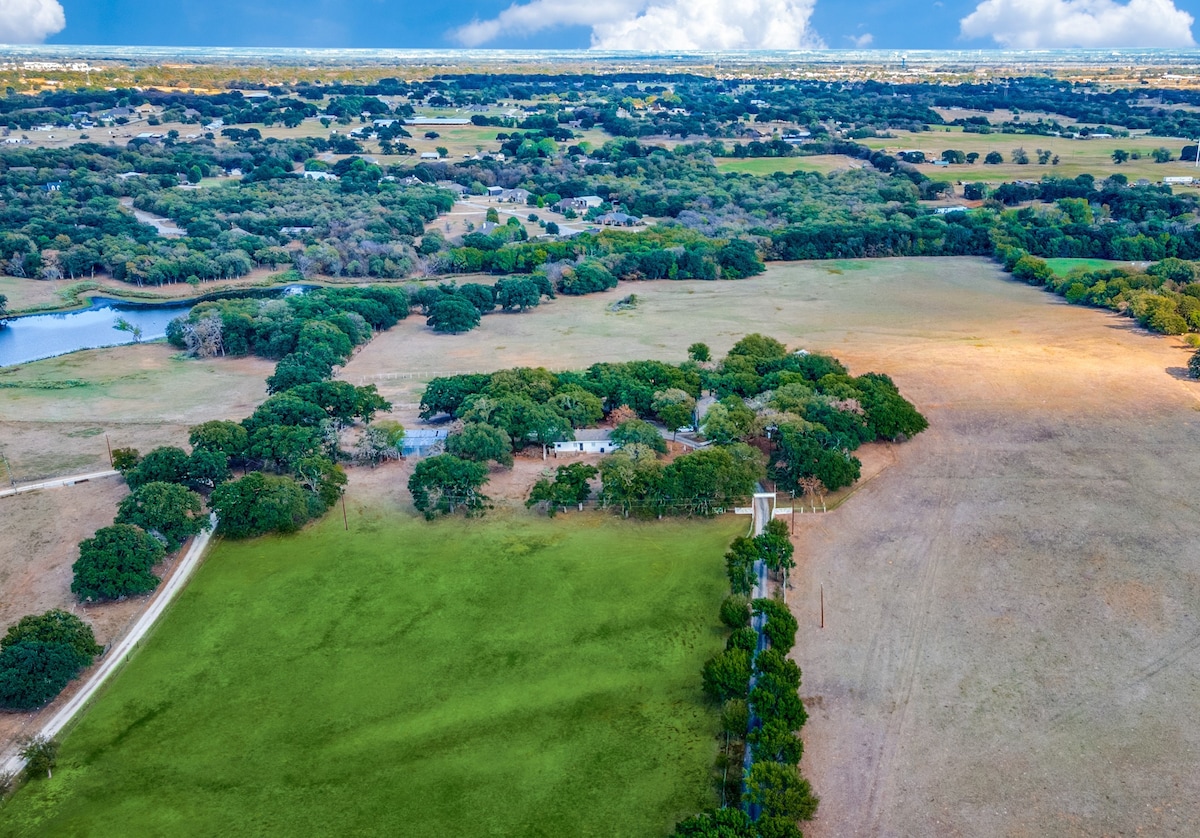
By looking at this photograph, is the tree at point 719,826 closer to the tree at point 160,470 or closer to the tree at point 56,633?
the tree at point 56,633

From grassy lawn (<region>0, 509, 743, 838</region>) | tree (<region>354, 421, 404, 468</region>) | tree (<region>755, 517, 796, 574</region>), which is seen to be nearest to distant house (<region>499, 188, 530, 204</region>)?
tree (<region>354, 421, 404, 468</region>)

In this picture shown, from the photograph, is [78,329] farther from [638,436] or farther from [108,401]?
[638,436]

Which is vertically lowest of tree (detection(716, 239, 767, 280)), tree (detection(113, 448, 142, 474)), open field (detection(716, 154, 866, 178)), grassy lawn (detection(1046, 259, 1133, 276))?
tree (detection(113, 448, 142, 474))

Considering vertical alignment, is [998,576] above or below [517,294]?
below

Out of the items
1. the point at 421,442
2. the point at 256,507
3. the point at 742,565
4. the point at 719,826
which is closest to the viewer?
the point at 719,826

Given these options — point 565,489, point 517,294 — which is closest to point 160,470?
point 565,489

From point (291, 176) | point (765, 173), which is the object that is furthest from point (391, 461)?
point (765, 173)

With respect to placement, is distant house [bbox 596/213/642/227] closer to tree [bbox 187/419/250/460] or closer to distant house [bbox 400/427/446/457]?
distant house [bbox 400/427/446/457]
